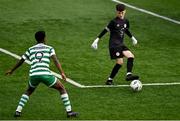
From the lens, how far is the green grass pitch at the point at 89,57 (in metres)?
16.7

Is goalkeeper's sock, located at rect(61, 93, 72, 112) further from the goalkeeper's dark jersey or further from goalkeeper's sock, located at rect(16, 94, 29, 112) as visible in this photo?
the goalkeeper's dark jersey

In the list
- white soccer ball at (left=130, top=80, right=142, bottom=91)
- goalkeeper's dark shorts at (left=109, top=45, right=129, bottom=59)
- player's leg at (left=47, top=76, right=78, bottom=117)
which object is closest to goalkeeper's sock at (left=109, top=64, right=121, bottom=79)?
goalkeeper's dark shorts at (left=109, top=45, right=129, bottom=59)

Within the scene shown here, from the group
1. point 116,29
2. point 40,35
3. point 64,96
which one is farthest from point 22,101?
point 116,29

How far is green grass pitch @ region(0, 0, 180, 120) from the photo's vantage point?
16672 mm

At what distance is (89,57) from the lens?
2198 cm

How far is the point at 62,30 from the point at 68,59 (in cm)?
376

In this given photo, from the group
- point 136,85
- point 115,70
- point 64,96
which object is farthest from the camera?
point 115,70

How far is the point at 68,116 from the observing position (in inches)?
626

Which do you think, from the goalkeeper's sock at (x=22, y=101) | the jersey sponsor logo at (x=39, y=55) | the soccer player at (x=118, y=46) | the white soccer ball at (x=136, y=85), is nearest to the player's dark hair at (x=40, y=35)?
the jersey sponsor logo at (x=39, y=55)

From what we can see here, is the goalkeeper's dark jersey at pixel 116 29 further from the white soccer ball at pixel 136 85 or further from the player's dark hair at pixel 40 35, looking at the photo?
the player's dark hair at pixel 40 35

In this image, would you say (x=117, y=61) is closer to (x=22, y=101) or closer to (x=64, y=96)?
(x=64, y=96)

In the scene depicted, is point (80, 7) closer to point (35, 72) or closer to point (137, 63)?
point (137, 63)

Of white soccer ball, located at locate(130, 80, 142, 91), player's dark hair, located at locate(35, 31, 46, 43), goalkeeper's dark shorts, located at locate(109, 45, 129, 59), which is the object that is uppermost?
player's dark hair, located at locate(35, 31, 46, 43)

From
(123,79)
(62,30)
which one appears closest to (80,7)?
(62,30)
